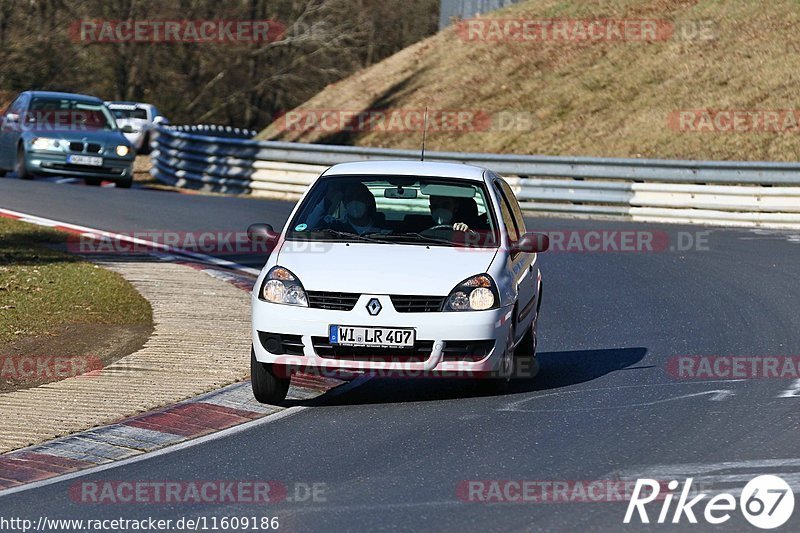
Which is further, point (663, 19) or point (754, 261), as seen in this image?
point (663, 19)

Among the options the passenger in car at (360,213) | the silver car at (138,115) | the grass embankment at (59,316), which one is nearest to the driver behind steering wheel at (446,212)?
the passenger in car at (360,213)

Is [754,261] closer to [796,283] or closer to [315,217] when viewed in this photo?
[796,283]

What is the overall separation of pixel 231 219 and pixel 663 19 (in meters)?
16.8

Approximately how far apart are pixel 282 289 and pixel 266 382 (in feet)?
1.98

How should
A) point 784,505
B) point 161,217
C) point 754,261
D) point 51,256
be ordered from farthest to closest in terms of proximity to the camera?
1. point 161,217
2. point 754,261
3. point 51,256
4. point 784,505

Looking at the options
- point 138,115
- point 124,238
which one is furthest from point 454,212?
point 138,115

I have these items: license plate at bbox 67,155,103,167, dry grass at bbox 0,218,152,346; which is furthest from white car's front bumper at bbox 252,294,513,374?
license plate at bbox 67,155,103,167

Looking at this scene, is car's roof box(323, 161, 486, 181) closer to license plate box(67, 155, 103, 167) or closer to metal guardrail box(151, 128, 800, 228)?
metal guardrail box(151, 128, 800, 228)

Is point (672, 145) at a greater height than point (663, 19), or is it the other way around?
point (663, 19)

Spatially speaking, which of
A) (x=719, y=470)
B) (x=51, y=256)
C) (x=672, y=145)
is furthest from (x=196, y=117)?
(x=719, y=470)

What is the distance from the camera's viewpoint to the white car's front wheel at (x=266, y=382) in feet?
29.0

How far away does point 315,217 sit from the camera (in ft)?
31.7

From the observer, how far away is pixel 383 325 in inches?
335

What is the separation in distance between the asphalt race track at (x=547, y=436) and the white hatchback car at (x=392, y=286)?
0.36 meters
